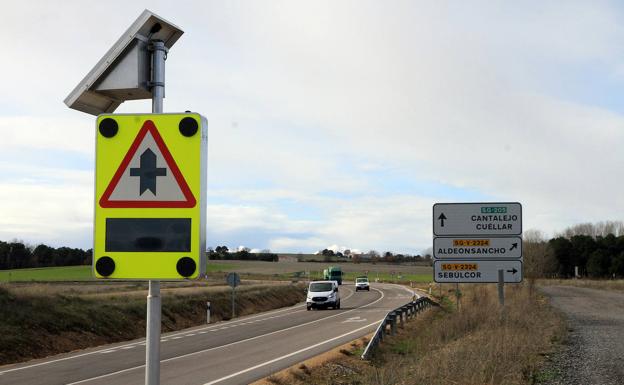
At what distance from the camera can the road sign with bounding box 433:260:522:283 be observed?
17156 millimetres

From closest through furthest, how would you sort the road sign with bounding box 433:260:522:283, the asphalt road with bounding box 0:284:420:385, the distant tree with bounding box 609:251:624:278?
the asphalt road with bounding box 0:284:420:385 → the road sign with bounding box 433:260:522:283 → the distant tree with bounding box 609:251:624:278

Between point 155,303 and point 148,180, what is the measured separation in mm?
626

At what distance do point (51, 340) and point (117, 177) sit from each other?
69.9 feet

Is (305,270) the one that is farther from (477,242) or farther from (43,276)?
(477,242)

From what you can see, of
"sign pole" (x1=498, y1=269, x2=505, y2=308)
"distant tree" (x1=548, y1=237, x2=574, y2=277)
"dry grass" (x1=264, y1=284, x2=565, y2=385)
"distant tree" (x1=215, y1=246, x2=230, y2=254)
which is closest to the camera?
"dry grass" (x1=264, y1=284, x2=565, y2=385)

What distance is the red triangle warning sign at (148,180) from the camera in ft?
11.0

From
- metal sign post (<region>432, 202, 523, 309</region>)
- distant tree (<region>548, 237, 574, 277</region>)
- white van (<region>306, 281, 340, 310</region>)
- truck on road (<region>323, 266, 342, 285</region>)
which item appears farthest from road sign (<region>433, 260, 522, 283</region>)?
distant tree (<region>548, 237, 574, 277</region>)

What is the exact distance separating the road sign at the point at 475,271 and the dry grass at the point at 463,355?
3.63ft

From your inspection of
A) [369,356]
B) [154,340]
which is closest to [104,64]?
[154,340]

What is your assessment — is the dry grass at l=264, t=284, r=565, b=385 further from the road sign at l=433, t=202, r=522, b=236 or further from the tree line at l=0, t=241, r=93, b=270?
the tree line at l=0, t=241, r=93, b=270

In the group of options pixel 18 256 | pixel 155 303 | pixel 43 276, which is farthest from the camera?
pixel 18 256

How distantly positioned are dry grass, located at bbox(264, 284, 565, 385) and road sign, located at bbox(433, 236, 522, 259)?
1.68 metres

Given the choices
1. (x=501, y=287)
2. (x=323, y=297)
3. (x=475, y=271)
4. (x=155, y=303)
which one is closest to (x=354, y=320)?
(x=323, y=297)

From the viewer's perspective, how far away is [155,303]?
3.36 metres
